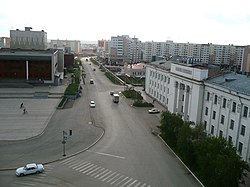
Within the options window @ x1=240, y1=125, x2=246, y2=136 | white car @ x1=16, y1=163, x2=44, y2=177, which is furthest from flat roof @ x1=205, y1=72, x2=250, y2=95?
white car @ x1=16, y1=163, x2=44, y2=177

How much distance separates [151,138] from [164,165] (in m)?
7.88

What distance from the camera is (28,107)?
159 ft

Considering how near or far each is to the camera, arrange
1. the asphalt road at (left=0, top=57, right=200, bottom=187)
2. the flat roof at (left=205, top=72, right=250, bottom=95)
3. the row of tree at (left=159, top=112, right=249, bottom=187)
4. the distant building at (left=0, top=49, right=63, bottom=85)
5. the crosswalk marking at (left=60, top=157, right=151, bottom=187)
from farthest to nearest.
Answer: the distant building at (left=0, top=49, right=63, bottom=85) → the flat roof at (left=205, top=72, right=250, bottom=95) → the asphalt road at (left=0, top=57, right=200, bottom=187) → the crosswalk marking at (left=60, top=157, right=151, bottom=187) → the row of tree at (left=159, top=112, right=249, bottom=187)

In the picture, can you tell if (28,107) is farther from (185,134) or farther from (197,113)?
(185,134)

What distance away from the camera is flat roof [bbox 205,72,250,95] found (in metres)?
28.9

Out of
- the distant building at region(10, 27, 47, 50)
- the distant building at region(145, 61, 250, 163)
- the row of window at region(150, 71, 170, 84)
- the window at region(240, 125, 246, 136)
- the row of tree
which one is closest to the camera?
the row of tree

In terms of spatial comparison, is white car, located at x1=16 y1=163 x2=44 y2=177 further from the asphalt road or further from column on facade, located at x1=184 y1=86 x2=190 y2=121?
column on facade, located at x1=184 y1=86 x2=190 y2=121

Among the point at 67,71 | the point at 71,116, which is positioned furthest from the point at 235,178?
the point at 67,71

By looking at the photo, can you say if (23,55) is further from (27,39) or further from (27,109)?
(27,39)

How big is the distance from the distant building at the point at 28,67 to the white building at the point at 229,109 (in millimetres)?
45026

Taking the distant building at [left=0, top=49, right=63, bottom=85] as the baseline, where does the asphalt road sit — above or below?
below

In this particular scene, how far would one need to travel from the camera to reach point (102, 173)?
24.8m

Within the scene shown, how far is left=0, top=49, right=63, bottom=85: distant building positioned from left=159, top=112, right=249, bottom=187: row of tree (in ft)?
154

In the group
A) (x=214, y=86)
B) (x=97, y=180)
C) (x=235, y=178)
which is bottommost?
(x=97, y=180)
